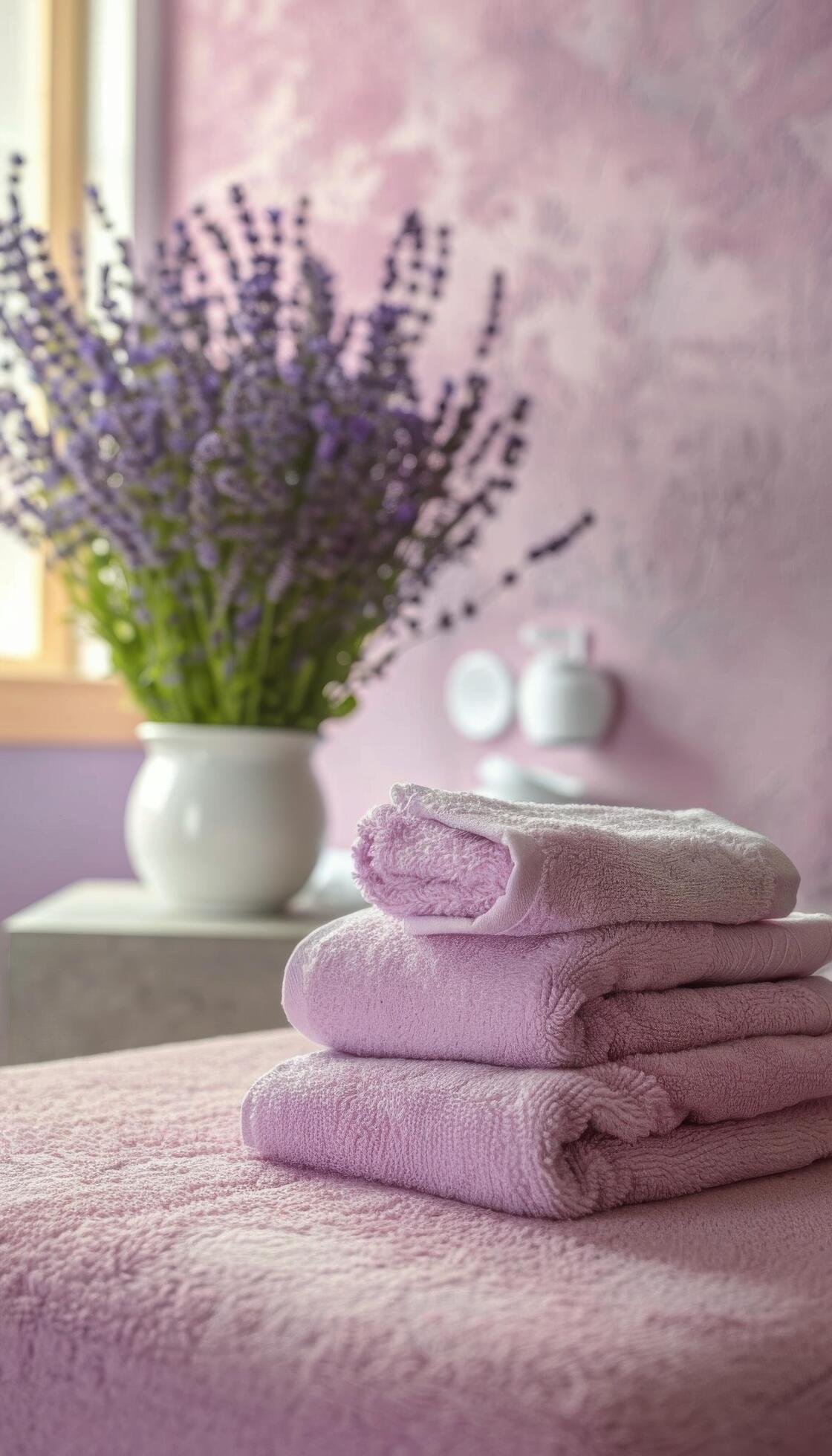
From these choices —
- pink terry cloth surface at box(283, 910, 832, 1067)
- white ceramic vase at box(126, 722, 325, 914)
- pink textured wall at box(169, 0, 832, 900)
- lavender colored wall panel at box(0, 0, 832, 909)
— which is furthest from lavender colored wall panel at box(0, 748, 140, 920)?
pink terry cloth surface at box(283, 910, 832, 1067)

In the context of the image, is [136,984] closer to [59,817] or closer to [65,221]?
[59,817]

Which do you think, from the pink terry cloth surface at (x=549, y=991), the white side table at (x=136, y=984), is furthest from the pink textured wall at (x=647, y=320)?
the pink terry cloth surface at (x=549, y=991)

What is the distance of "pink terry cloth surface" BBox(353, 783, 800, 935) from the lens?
1.95 feet

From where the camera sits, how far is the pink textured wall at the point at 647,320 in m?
→ 1.50

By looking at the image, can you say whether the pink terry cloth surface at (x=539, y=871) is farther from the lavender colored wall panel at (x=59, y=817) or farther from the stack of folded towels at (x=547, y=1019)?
the lavender colored wall panel at (x=59, y=817)

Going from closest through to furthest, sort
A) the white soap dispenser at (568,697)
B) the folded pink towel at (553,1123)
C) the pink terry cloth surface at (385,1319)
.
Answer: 1. the pink terry cloth surface at (385,1319)
2. the folded pink towel at (553,1123)
3. the white soap dispenser at (568,697)

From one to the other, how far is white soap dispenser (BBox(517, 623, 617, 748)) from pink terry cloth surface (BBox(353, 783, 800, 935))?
3.15ft

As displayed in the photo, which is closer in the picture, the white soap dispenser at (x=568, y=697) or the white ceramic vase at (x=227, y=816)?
the white ceramic vase at (x=227, y=816)

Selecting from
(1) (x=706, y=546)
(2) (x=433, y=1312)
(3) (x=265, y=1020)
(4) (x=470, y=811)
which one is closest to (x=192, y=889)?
(3) (x=265, y=1020)

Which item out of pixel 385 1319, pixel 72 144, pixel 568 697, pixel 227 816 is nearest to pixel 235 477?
pixel 227 816

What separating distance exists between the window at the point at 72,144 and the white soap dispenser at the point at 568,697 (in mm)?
760

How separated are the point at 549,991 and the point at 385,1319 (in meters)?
0.17

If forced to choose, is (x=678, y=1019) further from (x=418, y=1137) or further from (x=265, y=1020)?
(x=265, y=1020)

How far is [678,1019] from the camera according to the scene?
2.07ft
